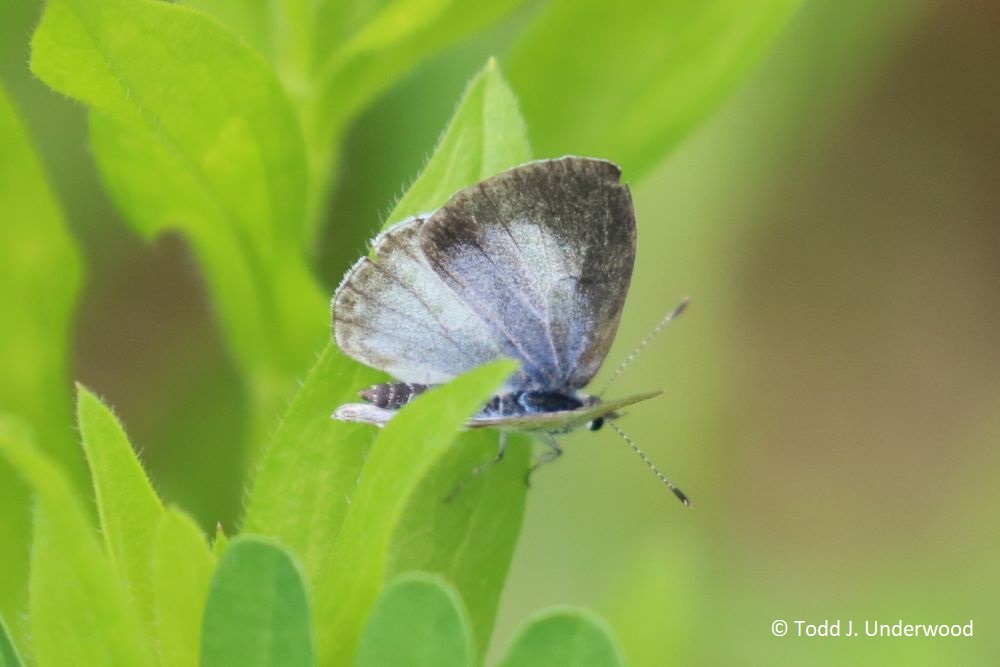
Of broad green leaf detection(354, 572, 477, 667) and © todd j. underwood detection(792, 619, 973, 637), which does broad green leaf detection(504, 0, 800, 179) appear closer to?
broad green leaf detection(354, 572, 477, 667)

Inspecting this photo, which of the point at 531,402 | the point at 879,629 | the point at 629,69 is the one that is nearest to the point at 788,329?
the point at 879,629

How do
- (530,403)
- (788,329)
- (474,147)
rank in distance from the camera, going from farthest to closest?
(788,329) → (530,403) → (474,147)

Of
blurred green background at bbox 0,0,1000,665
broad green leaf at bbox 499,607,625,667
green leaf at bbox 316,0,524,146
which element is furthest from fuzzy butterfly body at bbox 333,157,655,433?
blurred green background at bbox 0,0,1000,665

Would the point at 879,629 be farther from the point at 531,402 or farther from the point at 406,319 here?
the point at 406,319

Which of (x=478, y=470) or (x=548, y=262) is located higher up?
(x=548, y=262)

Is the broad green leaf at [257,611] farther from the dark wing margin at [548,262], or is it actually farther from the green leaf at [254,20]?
the green leaf at [254,20]

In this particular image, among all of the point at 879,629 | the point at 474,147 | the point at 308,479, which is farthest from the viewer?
the point at 879,629

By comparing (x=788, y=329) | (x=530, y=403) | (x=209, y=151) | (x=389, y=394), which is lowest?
(x=389, y=394)
